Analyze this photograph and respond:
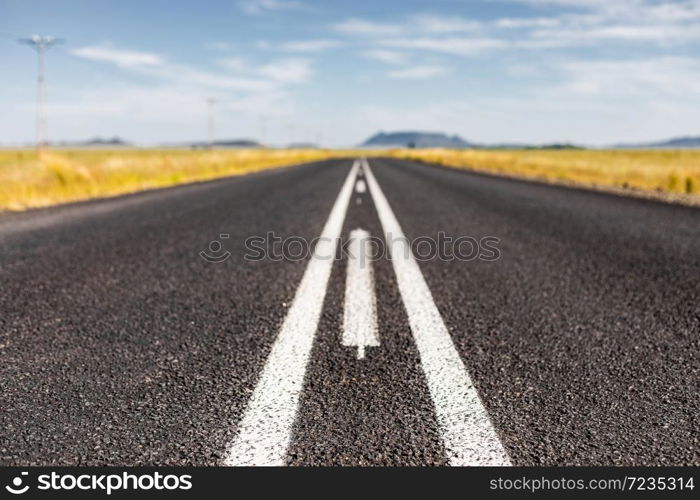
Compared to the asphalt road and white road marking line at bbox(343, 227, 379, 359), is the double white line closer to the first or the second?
the asphalt road

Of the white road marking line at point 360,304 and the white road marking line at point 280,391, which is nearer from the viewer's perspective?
the white road marking line at point 280,391

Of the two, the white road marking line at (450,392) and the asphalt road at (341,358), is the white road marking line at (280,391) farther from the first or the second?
the white road marking line at (450,392)

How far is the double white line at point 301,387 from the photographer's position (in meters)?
1.82

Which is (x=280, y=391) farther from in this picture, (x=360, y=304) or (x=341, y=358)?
(x=360, y=304)

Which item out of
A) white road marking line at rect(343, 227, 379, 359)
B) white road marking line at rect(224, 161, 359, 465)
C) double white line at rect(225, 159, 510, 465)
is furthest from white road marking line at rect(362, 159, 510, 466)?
white road marking line at rect(224, 161, 359, 465)

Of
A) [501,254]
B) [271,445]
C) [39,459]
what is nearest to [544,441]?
[271,445]

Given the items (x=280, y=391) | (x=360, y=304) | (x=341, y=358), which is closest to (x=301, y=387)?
(x=280, y=391)

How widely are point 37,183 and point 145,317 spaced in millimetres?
11796

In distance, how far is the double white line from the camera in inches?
71.6

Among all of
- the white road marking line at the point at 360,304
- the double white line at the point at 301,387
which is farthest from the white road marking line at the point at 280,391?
the white road marking line at the point at 360,304

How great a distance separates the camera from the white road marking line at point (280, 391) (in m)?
1.81

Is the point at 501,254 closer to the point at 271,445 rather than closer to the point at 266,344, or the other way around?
the point at 266,344

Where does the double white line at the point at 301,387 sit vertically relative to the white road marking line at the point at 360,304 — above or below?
below

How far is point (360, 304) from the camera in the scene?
3.63m
